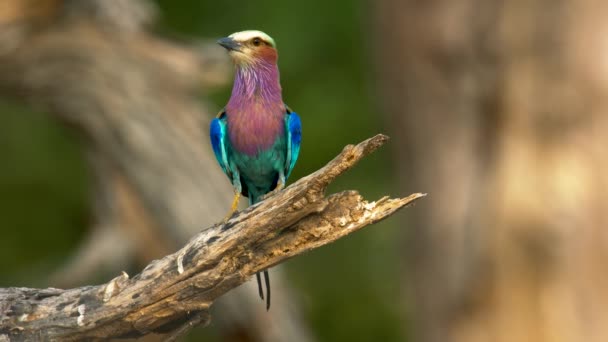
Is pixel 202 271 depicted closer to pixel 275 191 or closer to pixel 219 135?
pixel 275 191

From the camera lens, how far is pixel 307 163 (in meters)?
15.3

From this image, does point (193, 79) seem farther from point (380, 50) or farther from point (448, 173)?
point (448, 173)

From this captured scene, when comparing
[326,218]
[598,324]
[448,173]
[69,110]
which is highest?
[326,218]

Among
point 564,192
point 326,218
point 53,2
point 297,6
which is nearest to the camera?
point 326,218

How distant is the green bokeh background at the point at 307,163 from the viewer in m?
15.2

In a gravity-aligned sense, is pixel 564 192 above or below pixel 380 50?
below

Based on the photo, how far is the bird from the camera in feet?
14.9

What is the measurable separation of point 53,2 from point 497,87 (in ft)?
14.3

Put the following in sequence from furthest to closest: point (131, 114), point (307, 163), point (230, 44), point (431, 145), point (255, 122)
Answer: point (307, 163) → point (431, 145) → point (131, 114) → point (255, 122) → point (230, 44)

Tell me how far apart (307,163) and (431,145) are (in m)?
4.76

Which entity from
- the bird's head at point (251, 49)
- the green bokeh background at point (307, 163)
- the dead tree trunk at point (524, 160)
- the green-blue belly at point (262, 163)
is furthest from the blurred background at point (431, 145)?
the bird's head at point (251, 49)

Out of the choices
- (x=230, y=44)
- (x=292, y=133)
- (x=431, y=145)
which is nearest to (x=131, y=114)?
(x=431, y=145)

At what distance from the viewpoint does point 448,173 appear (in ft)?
34.0

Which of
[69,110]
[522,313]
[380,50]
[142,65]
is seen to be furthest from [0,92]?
[522,313]
